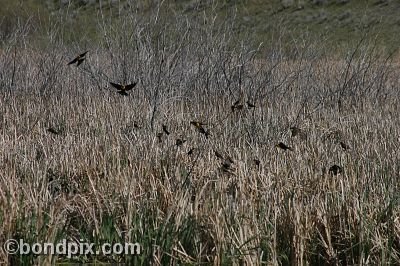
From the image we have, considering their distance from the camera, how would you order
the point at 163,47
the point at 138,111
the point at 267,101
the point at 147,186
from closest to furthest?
the point at 147,186, the point at 138,111, the point at 163,47, the point at 267,101

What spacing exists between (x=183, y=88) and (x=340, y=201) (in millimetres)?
4265

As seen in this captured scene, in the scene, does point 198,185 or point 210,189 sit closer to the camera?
point 210,189

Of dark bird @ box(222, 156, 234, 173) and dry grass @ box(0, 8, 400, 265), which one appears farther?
dark bird @ box(222, 156, 234, 173)

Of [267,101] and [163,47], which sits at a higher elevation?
[163,47]

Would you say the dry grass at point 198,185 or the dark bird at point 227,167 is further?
the dark bird at point 227,167

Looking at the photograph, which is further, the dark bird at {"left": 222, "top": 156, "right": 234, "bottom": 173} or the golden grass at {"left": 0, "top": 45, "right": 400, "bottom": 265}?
the dark bird at {"left": 222, "top": 156, "right": 234, "bottom": 173}

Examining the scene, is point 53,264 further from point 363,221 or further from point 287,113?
point 287,113

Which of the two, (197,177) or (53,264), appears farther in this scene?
(197,177)

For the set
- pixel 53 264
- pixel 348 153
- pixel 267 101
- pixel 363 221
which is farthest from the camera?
pixel 267 101

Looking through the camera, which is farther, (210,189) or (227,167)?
(227,167)

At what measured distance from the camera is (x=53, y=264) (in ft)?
7.52

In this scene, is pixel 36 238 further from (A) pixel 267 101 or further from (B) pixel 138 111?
(A) pixel 267 101

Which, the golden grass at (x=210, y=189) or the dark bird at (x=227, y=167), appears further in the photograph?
the dark bird at (x=227, y=167)

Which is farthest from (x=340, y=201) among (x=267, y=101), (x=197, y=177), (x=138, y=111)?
(x=267, y=101)
